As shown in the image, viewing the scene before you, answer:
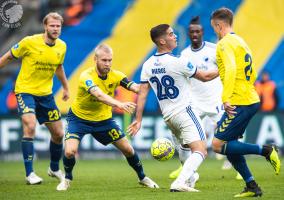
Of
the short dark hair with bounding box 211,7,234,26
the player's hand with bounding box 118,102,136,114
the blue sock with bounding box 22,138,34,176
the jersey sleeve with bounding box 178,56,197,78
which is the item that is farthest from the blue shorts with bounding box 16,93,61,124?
the short dark hair with bounding box 211,7,234,26

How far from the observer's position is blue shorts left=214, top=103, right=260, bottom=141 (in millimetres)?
9133

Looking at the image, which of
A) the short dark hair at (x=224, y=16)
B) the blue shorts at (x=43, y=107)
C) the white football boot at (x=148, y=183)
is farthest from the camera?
the blue shorts at (x=43, y=107)

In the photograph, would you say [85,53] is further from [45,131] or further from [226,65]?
[226,65]

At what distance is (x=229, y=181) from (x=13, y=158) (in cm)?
842

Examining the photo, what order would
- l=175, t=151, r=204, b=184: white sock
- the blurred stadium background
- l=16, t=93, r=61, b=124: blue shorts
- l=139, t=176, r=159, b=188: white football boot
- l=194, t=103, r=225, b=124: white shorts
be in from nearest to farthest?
l=175, t=151, r=204, b=184: white sock
l=139, t=176, r=159, b=188: white football boot
l=16, t=93, r=61, b=124: blue shorts
l=194, t=103, r=225, b=124: white shorts
the blurred stadium background

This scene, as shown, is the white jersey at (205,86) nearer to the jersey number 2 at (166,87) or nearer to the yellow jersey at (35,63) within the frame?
the yellow jersey at (35,63)

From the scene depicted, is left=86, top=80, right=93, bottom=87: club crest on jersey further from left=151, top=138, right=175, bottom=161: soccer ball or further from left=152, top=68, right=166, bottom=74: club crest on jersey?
left=151, top=138, right=175, bottom=161: soccer ball

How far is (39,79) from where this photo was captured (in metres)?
11.8

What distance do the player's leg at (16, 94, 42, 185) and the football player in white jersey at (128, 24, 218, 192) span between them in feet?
7.48

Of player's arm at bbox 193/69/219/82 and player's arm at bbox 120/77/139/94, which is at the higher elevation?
player's arm at bbox 193/69/219/82

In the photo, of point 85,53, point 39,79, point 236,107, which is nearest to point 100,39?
point 85,53

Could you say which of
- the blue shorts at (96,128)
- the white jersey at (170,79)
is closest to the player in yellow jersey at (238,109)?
the white jersey at (170,79)

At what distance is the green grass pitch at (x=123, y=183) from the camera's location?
372 inches

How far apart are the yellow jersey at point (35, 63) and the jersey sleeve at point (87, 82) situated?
1.72 meters
